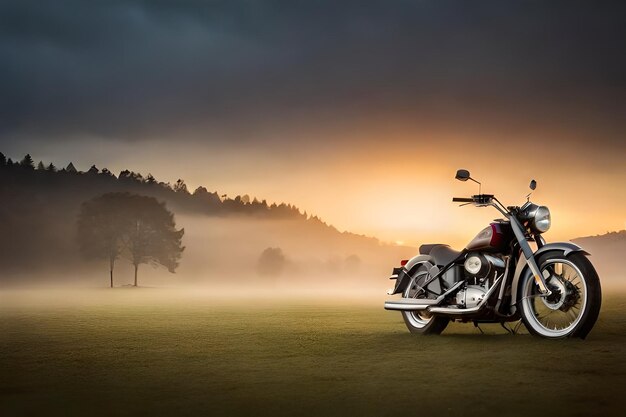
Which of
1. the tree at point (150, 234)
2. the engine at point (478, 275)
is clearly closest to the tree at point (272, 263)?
the tree at point (150, 234)

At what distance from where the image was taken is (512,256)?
11.7m

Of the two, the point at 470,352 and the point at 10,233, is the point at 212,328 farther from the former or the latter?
the point at 10,233

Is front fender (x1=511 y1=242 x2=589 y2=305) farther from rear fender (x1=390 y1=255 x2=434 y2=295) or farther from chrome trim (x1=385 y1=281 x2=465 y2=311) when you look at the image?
rear fender (x1=390 y1=255 x2=434 y2=295)

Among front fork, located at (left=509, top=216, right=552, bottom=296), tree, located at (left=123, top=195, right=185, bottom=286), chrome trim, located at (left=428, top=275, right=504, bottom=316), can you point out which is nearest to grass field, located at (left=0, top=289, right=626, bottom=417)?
chrome trim, located at (left=428, top=275, right=504, bottom=316)

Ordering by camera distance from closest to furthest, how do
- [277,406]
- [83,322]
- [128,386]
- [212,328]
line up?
[277,406], [128,386], [212,328], [83,322]

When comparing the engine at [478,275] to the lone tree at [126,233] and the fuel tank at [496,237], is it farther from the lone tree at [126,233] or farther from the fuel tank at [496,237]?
the lone tree at [126,233]

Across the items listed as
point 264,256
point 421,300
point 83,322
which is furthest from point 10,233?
point 421,300

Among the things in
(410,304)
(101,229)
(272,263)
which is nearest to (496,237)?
(410,304)

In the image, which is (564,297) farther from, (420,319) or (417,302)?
(420,319)

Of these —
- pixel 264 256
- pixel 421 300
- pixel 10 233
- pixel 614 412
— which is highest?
pixel 10 233

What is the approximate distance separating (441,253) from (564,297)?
3004 mm

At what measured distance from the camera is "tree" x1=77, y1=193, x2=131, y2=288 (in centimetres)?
8131

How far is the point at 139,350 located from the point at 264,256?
122 metres

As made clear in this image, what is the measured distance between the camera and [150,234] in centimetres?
8188
